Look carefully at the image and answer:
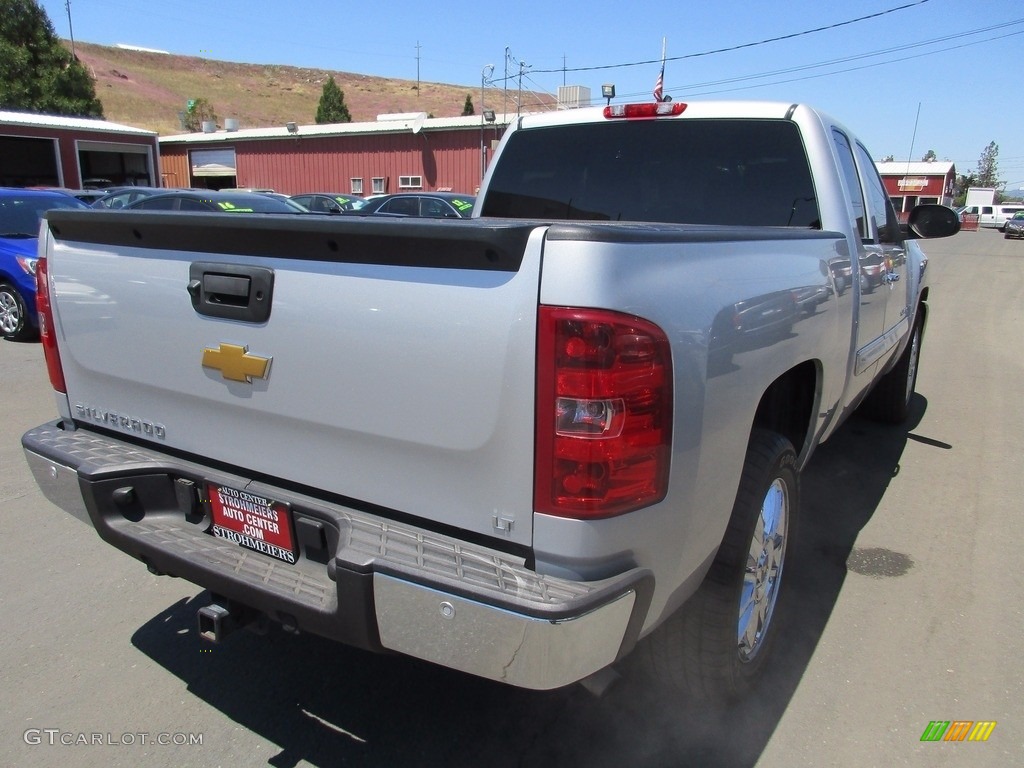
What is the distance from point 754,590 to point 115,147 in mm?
33190

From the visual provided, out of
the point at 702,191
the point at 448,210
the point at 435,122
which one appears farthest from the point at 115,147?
the point at 702,191

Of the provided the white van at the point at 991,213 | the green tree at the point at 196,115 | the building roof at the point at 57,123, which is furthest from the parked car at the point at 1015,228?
the green tree at the point at 196,115

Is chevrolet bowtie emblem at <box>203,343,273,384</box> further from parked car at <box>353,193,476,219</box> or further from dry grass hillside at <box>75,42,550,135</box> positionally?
dry grass hillside at <box>75,42,550,135</box>

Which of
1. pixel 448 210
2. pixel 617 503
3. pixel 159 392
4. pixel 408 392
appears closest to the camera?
pixel 617 503

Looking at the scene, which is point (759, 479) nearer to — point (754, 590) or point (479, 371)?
point (754, 590)

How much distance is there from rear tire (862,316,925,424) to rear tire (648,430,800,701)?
3.51 m

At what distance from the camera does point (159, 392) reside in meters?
2.45

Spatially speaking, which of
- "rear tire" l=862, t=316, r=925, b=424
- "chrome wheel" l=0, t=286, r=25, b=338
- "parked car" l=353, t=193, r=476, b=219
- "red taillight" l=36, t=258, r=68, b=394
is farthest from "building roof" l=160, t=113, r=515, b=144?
"red taillight" l=36, t=258, r=68, b=394

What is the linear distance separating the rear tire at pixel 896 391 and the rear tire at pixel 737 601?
11.5 feet

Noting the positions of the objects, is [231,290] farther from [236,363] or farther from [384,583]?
[384,583]

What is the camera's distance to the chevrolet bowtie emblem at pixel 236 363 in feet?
7.05

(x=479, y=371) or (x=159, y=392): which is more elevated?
(x=479, y=371)

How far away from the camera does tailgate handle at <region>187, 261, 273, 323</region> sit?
2090 millimetres

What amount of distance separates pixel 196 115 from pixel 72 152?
53.1 metres
